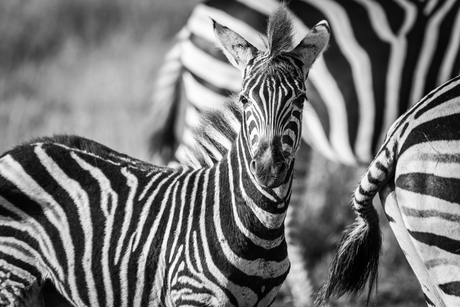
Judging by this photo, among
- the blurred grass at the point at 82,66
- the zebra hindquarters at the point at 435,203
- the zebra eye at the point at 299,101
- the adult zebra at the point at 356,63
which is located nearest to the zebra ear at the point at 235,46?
the zebra eye at the point at 299,101

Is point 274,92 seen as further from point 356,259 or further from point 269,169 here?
point 356,259

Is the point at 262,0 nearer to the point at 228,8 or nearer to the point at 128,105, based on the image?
the point at 228,8

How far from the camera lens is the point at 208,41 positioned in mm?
6199

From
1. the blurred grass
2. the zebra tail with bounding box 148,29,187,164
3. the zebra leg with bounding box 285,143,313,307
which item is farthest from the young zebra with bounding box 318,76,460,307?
the blurred grass

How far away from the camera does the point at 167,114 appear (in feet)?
22.3

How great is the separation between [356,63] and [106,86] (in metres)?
5.53

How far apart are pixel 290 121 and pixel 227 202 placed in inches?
23.6

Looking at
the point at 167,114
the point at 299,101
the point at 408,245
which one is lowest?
the point at 408,245

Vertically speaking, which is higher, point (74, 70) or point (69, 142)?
point (74, 70)

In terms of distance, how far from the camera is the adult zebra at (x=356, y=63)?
5.79m

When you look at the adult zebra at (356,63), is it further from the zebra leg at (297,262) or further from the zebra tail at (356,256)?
the zebra tail at (356,256)

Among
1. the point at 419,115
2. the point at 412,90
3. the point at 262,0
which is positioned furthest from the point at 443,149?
the point at 262,0

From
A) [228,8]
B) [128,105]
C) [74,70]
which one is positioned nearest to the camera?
[228,8]

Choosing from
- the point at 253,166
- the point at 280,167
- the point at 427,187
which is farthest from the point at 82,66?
the point at 427,187
